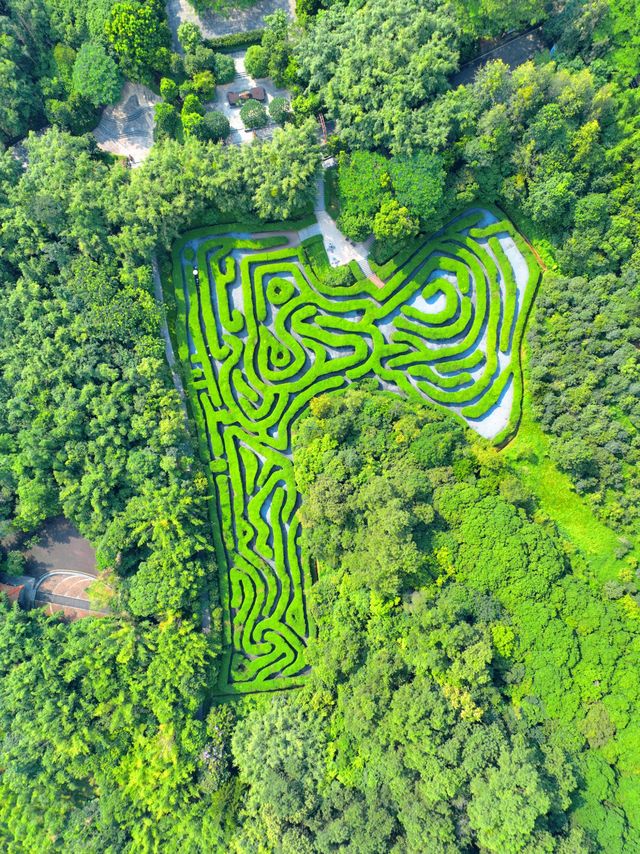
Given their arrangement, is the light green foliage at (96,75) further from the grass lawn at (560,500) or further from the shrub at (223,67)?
the grass lawn at (560,500)

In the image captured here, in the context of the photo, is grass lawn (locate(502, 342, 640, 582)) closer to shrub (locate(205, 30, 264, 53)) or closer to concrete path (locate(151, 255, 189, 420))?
concrete path (locate(151, 255, 189, 420))

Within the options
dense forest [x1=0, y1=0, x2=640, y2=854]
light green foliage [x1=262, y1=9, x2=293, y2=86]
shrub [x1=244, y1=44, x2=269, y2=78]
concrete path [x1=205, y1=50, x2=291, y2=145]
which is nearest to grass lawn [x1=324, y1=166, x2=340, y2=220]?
dense forest [x1=0, y1=0, x2=640, y2=854]

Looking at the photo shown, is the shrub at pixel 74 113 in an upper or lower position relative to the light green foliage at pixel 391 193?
upper

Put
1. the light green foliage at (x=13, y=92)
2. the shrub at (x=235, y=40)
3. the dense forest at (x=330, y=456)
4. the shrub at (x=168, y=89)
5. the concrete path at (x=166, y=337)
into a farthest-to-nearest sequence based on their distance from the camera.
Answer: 1. the concrete path at (x=166, y=337)
2. the shrub at (x=235, y=40)
3. the shrub at (x=168, y=89)
4. the light green foliage at (x=13, y=92)
5. the dense forest at (x=330, y=456)

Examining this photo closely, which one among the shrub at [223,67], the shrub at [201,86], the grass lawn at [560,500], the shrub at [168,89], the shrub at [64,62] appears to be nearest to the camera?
the grass lawn at [560,500]

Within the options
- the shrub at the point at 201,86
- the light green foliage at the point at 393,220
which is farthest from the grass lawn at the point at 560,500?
the shrub at the point at 201,86

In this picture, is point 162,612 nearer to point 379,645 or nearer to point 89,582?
point 89,582

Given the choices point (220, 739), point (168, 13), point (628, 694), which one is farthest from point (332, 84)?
point (220, 739)
